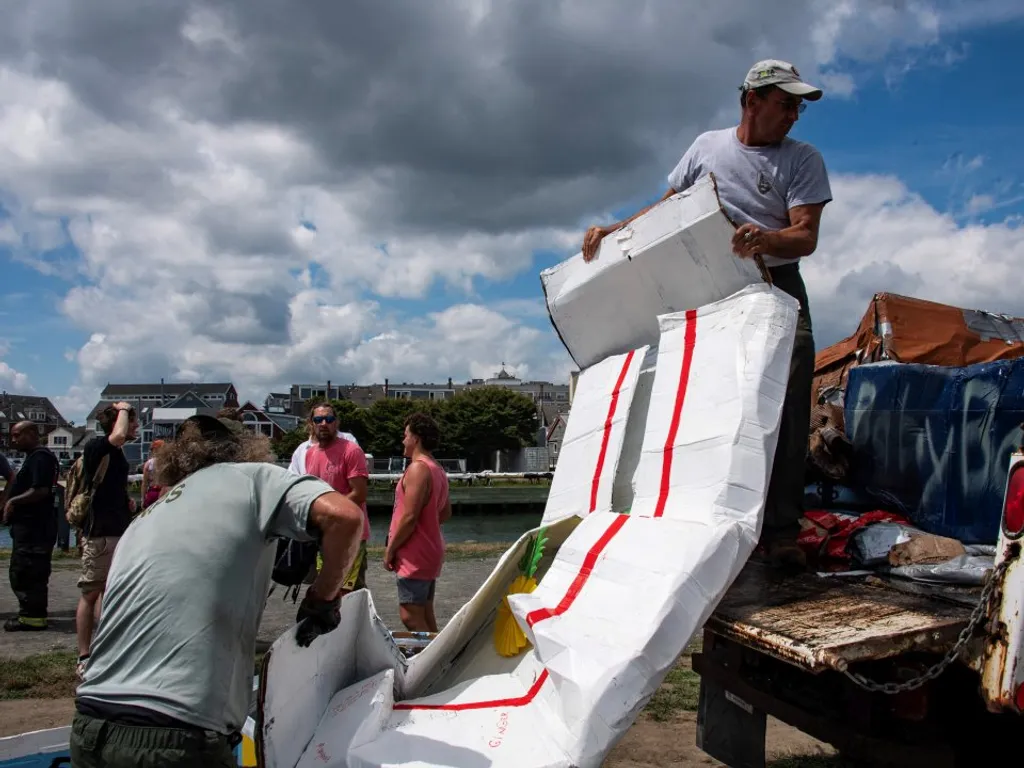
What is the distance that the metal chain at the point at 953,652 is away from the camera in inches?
90.5

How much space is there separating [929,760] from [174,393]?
11649cm

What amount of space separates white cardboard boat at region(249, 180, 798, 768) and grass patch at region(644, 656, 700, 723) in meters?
1.89

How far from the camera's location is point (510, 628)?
10.7 feet

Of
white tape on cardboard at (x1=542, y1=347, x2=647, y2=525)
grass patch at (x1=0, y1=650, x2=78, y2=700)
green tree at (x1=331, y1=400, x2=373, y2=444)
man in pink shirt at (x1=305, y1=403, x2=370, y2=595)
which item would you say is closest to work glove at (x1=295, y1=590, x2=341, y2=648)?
white tape on cardboard at (x1=542, y1=347, x2=647, y2=525)

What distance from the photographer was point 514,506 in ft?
134

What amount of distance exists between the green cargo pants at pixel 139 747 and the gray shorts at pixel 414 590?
270cm

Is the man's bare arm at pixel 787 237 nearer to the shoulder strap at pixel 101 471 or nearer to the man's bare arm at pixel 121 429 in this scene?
the man's bare arm at pixel 121 429

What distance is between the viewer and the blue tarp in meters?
3.26

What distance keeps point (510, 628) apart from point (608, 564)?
734 millimetres

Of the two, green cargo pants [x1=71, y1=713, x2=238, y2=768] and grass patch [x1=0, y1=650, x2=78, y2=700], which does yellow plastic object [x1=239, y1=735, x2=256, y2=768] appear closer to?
green cargo pants [x1=71, y1=713, x2=238, y2=768]

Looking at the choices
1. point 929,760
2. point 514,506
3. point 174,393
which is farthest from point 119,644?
point 174,393

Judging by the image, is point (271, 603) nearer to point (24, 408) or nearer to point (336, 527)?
point (336, 527)

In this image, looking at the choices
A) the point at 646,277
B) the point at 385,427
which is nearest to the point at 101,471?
the point at 646,277

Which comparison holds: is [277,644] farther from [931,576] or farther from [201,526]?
[931,576]
